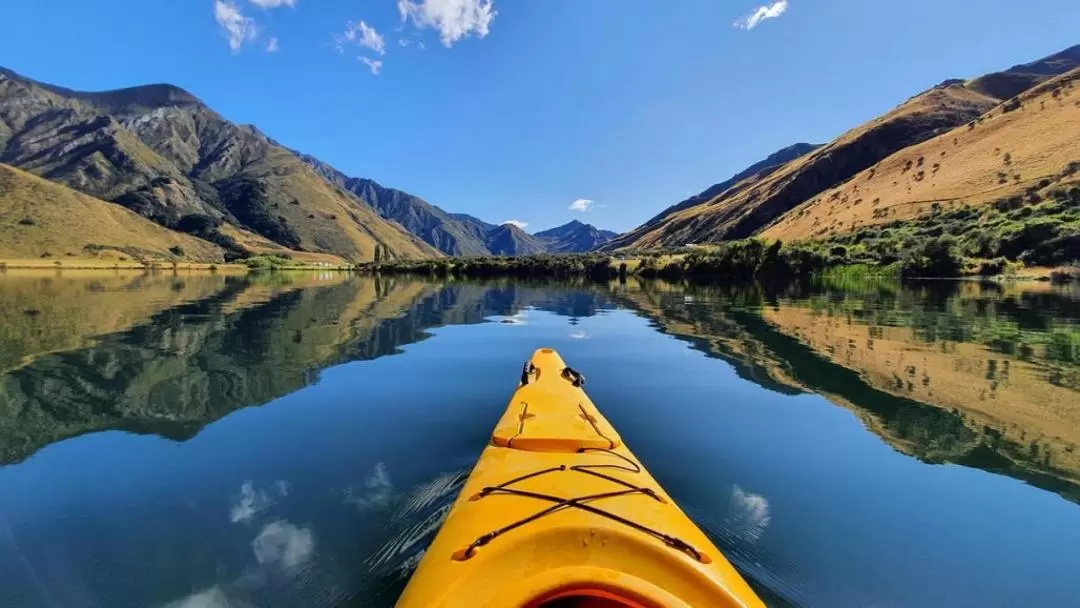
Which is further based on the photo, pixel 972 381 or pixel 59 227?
pixel 59 227

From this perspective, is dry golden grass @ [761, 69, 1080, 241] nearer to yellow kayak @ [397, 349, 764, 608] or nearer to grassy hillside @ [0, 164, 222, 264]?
yellow kayak @ [397, 349, 764, 608]

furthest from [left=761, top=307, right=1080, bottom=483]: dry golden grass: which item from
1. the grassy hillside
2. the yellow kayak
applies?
the grassy hillside

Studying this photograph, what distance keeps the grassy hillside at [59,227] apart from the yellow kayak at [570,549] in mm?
184140

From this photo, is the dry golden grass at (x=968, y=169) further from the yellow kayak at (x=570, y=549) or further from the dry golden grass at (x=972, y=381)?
the yellow kayak at (x=570, y=549)

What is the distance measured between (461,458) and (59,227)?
21718cm

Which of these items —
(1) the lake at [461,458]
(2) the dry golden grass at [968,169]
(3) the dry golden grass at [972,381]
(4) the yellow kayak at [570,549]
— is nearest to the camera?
(4) the yellow kayak at [570,549]

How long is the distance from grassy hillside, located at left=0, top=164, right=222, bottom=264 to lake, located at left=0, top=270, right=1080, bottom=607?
17042 centimetres

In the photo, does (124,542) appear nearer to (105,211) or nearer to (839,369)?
(839,369)

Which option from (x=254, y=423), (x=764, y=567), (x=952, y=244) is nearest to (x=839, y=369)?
(x=764, y=567)

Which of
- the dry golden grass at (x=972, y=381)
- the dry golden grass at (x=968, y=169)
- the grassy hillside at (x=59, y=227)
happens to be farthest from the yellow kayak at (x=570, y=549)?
the grassy hillside at (x=59, y=227)

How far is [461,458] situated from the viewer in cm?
1026

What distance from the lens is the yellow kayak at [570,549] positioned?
3824mm

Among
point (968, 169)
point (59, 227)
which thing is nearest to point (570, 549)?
point (968, 169)

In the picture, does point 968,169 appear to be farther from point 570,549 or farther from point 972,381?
point 570,549
